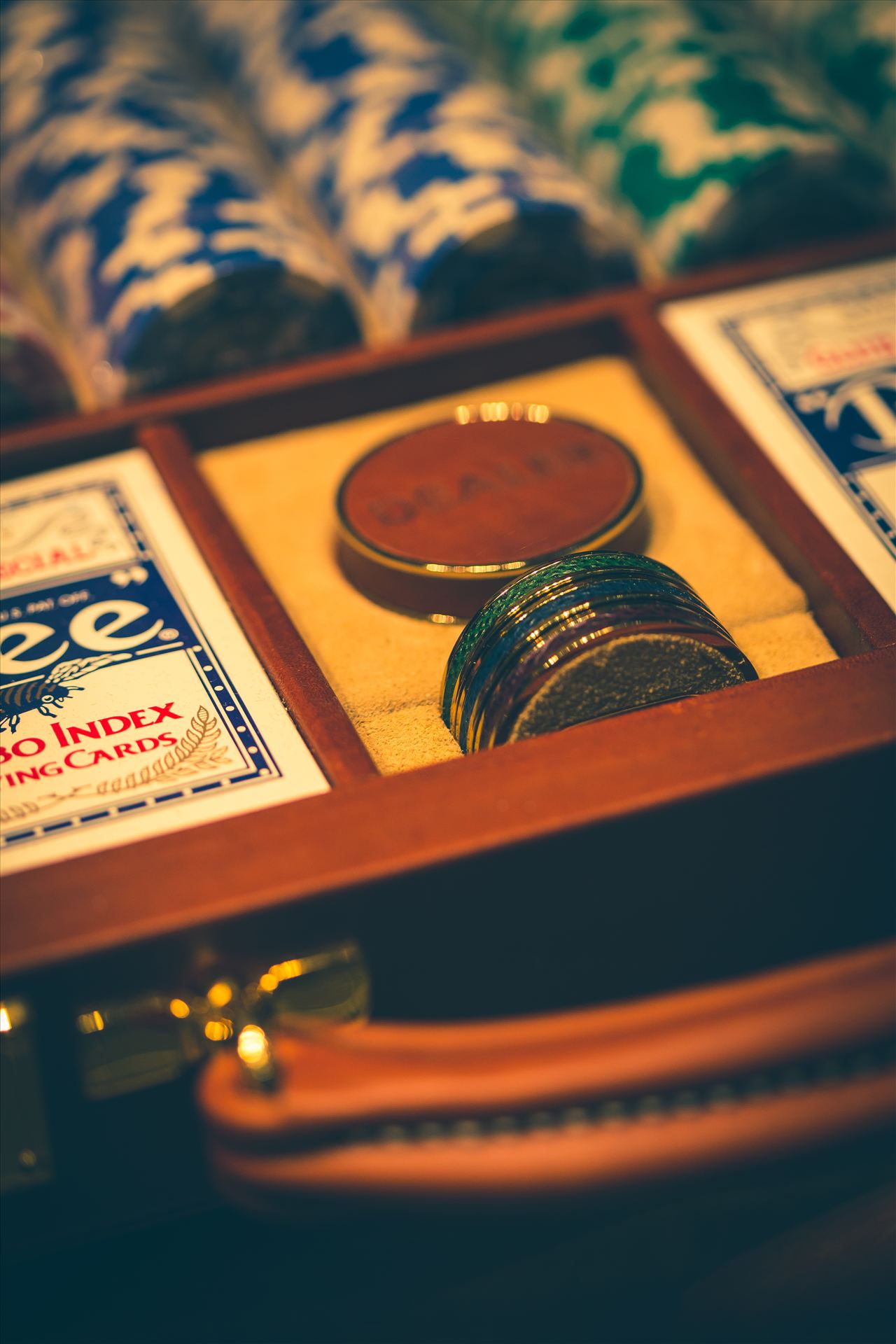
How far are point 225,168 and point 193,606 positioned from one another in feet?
2.07

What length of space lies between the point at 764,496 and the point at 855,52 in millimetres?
728

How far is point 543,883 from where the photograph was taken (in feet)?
2.67

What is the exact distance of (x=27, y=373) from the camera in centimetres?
126

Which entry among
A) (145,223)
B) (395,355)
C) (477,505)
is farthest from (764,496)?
(145,223)

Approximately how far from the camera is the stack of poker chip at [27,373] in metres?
1.25

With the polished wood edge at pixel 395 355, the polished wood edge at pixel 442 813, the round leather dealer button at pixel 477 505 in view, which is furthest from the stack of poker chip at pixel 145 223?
the polished wood edge at pixel 442 813

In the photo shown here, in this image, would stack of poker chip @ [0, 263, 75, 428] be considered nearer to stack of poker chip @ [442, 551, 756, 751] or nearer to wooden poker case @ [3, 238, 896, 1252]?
wooden poker case @ [3, 238, 896, 1252]

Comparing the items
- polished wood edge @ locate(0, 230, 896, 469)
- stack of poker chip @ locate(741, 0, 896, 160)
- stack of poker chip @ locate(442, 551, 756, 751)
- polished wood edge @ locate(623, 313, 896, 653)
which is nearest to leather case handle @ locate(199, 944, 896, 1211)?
stack of poker chip @ locate(442, 551, 756, 751)

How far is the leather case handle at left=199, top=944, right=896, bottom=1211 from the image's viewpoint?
0.53m

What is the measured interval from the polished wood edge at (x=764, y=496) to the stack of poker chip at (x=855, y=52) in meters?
0.42

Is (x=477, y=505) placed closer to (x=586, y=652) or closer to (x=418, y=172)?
(x=586, y=652)

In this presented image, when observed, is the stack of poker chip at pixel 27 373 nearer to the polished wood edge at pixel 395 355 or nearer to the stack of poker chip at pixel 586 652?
the polished wood edge at pixel 395 355

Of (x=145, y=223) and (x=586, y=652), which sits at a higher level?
(x=145, y=223)

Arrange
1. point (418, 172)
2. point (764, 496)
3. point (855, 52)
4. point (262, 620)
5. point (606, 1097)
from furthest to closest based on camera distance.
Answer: point (855, 52)
point (418, 172)
point (764, 496)
point (262, 620)
point (606, 1097)
